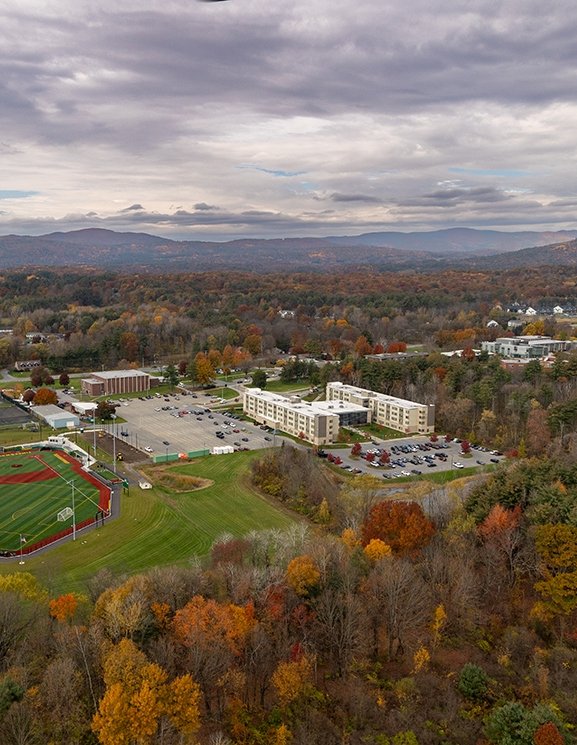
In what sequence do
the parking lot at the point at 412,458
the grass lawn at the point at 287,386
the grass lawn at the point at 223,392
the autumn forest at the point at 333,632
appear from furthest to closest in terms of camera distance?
the grass lawn at the point at 287,386 < the grass lawn at the point at 223,392 < the parking lot at the point at 412,458 < the autumn forest at the point at 333,632

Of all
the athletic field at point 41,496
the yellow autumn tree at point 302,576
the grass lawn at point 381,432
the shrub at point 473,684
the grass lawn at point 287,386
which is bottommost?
the grass lawn at point 381,432

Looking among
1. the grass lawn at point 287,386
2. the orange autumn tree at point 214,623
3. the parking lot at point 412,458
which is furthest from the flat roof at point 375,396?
the orange autumn tree at point 214,623

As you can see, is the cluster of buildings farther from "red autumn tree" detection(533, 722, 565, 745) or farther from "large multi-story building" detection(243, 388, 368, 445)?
"red autumn tree" detection(533, 722, 565, 745)

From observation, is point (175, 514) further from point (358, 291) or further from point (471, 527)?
point (358, 291)

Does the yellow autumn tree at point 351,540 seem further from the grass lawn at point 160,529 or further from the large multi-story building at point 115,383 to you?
the large multi-story building at point 115,383

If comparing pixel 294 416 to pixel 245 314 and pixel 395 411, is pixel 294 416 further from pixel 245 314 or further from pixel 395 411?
pixel 245 314

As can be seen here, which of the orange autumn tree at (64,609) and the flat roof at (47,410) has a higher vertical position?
the orange autumn tree at (64,609)

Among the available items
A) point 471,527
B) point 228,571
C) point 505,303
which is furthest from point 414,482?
point 505,303
